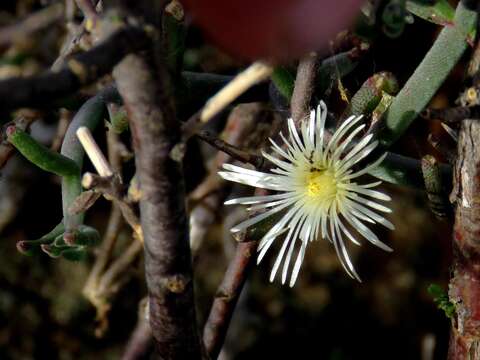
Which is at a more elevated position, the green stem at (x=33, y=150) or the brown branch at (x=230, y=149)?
the brown branch at (x=230, y=149)

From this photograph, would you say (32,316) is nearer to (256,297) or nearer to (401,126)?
(256,297)

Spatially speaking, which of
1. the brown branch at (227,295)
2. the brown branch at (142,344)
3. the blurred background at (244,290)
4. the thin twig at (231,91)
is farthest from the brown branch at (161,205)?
the blurred background at (244,290)

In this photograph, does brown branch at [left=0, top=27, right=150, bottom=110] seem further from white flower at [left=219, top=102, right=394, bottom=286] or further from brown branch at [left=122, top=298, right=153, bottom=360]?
brown branch at [left=122, top=298, right=153, bottom=360]

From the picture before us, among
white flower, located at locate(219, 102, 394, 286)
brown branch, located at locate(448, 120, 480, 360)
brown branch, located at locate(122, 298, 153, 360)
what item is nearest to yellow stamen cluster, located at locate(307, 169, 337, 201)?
white flower, located at locate(219, 102, 394, 286)

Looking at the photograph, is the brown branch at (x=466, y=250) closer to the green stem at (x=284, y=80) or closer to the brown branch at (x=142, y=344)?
the green stem at (x=284, y=80)

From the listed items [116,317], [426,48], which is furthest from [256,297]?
[426,48]

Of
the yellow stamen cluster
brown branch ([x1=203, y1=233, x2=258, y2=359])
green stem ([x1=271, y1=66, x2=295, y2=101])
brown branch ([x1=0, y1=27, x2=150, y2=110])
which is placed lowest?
brown branch ([x1=203, y1=233, x2=258, y2=359])

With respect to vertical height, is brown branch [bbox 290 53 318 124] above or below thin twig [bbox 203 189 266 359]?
above
